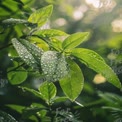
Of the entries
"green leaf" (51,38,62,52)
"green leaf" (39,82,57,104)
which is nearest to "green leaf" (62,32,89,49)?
"green leaf" (51,38,62,52)

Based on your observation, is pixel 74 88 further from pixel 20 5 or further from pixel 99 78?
pixel 99 78

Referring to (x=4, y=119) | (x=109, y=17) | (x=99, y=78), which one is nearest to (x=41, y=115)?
(x=4, y=119)

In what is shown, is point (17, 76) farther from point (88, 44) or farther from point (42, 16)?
point (88, 44)

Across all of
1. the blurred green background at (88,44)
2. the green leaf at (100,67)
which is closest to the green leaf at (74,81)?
the green leaf at (100,67)

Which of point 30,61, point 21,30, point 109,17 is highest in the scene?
point 109,17

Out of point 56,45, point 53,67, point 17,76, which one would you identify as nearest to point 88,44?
point 17,76

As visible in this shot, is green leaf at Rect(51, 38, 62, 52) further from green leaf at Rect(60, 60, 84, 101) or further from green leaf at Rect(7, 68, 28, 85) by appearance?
green leaf at Rect(7, 68, 28, 85)
